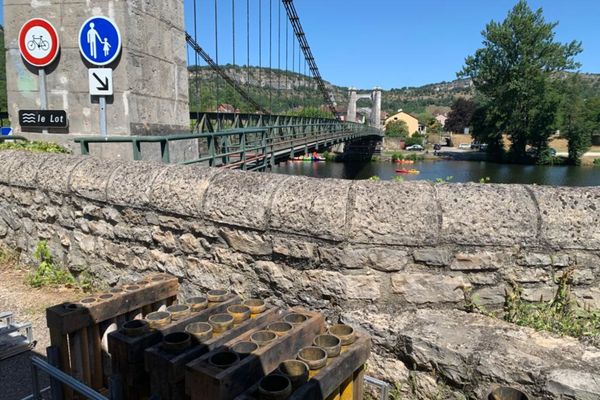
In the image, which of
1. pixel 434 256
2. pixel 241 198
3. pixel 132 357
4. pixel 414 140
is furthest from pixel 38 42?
pixel 414 140

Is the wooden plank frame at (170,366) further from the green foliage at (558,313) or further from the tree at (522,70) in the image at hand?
the tree at (522,70)

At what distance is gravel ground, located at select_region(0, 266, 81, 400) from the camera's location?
2.14 metres

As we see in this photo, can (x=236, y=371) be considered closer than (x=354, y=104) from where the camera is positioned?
Yes

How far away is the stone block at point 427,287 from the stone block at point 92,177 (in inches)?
73.1

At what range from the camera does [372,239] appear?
193 centimetres

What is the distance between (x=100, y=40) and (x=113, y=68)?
30 centimetres

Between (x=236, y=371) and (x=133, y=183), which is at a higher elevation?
(x=133, y=183)

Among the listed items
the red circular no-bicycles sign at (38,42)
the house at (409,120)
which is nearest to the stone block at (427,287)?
the red circular no-bicycles sign at (38,42)

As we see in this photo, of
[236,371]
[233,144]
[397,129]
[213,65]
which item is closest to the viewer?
[236,371]

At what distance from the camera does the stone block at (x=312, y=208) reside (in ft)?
6.41

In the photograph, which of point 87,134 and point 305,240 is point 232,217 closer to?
point 305,240

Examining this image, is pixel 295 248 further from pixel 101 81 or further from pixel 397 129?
pixel 397 129

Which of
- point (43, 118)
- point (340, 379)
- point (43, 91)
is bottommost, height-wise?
point (340, 379)

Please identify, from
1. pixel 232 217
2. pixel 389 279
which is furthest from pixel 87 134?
pixel 389 279
